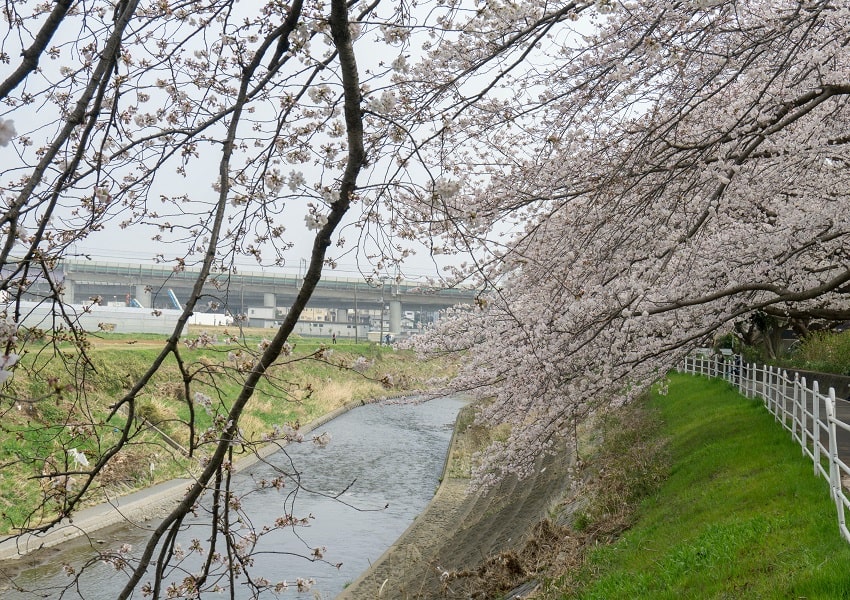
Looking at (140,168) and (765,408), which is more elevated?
(140,168)

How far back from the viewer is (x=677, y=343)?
30.8 feet

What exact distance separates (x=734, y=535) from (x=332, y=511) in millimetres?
13191

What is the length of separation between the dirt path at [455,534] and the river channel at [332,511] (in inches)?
27.3

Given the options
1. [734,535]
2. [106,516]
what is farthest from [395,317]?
[734,535]

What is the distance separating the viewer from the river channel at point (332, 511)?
12.5m

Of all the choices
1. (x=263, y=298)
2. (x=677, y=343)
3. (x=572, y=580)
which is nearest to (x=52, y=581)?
(x=572, y=580)

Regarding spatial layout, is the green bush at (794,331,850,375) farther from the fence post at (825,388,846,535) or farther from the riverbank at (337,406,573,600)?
the fence post at (825,388,846,535)

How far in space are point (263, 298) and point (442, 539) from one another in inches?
1937

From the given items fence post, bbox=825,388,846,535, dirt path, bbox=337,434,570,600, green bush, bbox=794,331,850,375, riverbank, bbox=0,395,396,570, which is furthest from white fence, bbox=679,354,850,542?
riverbank, bbox=0,395,396,570

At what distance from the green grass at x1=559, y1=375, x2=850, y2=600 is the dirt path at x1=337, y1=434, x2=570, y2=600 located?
8.69 feet

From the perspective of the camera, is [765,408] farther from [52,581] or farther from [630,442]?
[52,581]

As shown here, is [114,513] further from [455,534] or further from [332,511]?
[455,534]

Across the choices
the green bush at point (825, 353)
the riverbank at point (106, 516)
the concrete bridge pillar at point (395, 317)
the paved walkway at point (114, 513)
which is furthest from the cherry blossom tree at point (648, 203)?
the concrete bridge pillar at point (395, 317)

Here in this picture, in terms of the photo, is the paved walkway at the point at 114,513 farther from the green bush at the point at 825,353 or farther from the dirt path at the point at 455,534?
the green bush at the point at 825,353
